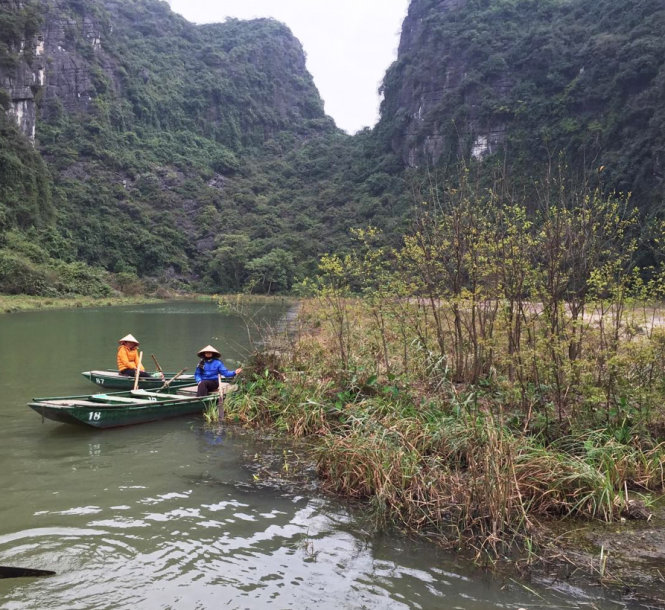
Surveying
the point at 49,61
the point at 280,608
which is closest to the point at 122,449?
the point at 280,608

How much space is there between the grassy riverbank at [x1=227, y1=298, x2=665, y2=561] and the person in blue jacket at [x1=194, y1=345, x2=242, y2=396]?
107 centimetres

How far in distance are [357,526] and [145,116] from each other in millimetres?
103541

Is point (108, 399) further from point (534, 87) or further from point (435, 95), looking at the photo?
point (435, 95)

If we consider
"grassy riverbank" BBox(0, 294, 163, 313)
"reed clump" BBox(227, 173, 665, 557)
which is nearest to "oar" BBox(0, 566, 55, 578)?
"reed clump" BBox(227, 173, 665, 557)

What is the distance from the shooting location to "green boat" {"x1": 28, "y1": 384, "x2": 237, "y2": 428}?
7.21m

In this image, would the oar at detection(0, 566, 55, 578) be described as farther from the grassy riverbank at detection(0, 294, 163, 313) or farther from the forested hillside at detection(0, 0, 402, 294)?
the forested hillside at detection(0, 0, 402, 294)

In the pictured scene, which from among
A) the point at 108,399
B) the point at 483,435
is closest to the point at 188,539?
the point at 483,435

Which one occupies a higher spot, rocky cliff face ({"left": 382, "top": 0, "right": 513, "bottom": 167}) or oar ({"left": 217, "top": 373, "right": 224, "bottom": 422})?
rocky cliff face ({"left": 382, "top": 0, "right": 513, "bottom": 167})

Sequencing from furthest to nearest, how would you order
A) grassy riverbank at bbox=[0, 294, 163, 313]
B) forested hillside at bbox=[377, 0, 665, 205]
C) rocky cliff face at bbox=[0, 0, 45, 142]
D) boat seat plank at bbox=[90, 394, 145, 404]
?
1. rocky cliff face at bbox=[0, 0, 45, 142]
2. forested hillside at bbox=[377, 0, 665, 205]
3. grassy riverbank at bbox=[0, 294, 163, 313]
4. boat seat plank at bbox=[90, 394, 145, 404]

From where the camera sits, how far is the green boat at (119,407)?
7211mm

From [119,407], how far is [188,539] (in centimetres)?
375

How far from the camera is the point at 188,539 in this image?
4.51 m

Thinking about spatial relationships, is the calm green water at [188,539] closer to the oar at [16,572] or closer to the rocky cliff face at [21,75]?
the oar at [16,572]

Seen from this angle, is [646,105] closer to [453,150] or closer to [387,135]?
[453,150]
